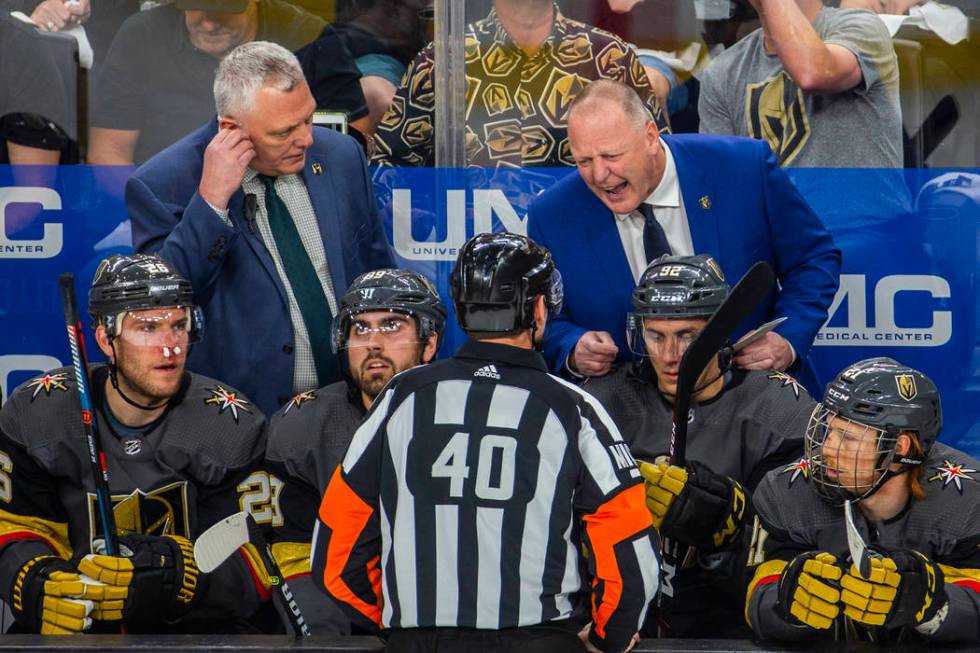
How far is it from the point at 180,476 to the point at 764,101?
1.99 m

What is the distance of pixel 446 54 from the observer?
13.5 ft

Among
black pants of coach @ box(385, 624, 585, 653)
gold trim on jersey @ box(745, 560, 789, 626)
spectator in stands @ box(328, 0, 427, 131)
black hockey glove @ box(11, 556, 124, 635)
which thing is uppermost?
spectator in stands @ box(328, 0, 427, 131)

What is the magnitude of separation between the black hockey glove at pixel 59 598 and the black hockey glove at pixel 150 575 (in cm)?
2

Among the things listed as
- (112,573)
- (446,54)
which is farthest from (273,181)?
(112,573)

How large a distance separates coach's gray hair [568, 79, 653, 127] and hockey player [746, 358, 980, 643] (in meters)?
1.00

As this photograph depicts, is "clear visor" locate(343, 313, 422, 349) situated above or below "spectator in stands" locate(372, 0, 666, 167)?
below

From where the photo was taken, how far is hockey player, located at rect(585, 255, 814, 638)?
3.01 metres

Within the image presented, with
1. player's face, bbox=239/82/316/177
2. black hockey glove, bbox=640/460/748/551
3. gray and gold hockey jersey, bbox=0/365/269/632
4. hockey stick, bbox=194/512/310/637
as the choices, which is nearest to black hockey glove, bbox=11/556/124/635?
gray and gold hockey jersey, bbox=0/365/269/632

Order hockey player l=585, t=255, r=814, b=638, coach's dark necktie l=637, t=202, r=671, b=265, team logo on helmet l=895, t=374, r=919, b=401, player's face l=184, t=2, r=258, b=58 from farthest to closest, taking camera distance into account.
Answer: player's face l=184, t=2, r=258, b=58, coach's dark necktie l=637, t=202, r=671, b=265, hockey player l=585, t=255, r=814, b=638, team logo on helmet l=895, t=374, r=919, b=401

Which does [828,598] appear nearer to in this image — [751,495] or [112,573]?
[751,495]

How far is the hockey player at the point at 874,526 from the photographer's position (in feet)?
8.38

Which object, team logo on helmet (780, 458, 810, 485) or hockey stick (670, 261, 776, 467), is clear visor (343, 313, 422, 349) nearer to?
hockey stick (670, 261, 776, 467)

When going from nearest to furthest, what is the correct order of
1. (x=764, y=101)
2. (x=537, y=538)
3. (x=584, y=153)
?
(x=537, y=538), (x=584, y=153), (x=764, y=101)

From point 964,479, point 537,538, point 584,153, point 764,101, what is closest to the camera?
point 537,538
